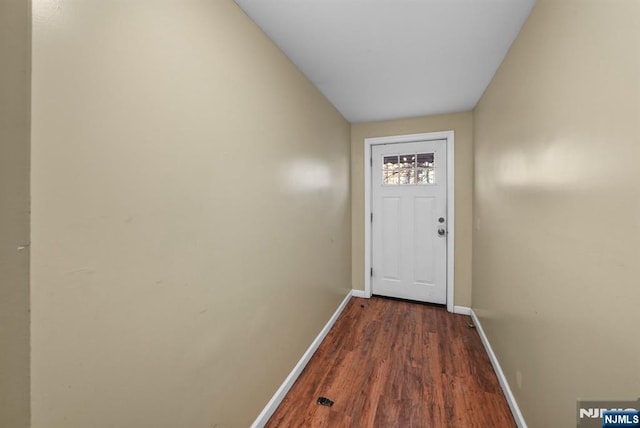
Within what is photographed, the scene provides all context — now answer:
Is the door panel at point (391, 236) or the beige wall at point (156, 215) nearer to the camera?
the beige wall at point (156, 215)

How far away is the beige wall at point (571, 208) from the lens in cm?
79

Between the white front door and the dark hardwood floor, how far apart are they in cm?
57

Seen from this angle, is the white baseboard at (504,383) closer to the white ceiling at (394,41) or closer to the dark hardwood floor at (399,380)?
the dark hardwood floor at (399,380)

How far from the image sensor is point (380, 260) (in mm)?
3445

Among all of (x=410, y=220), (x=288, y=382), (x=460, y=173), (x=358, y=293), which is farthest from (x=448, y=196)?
(x=288, y=382)

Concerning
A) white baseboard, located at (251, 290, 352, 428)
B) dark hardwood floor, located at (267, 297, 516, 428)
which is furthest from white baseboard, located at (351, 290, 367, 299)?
white baseboard, located at (251, 290, 352, 428)

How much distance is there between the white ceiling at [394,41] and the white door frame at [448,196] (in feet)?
1.97

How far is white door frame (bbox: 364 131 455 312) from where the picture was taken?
3023 millimetres

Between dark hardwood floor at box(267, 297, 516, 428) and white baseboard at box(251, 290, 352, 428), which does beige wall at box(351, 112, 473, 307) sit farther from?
white baseboard at box(251, 290, 352, 428)

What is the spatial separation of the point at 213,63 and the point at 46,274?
3.29 feet

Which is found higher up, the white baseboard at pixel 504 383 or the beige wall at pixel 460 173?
the beige wall at pixel 460 173
